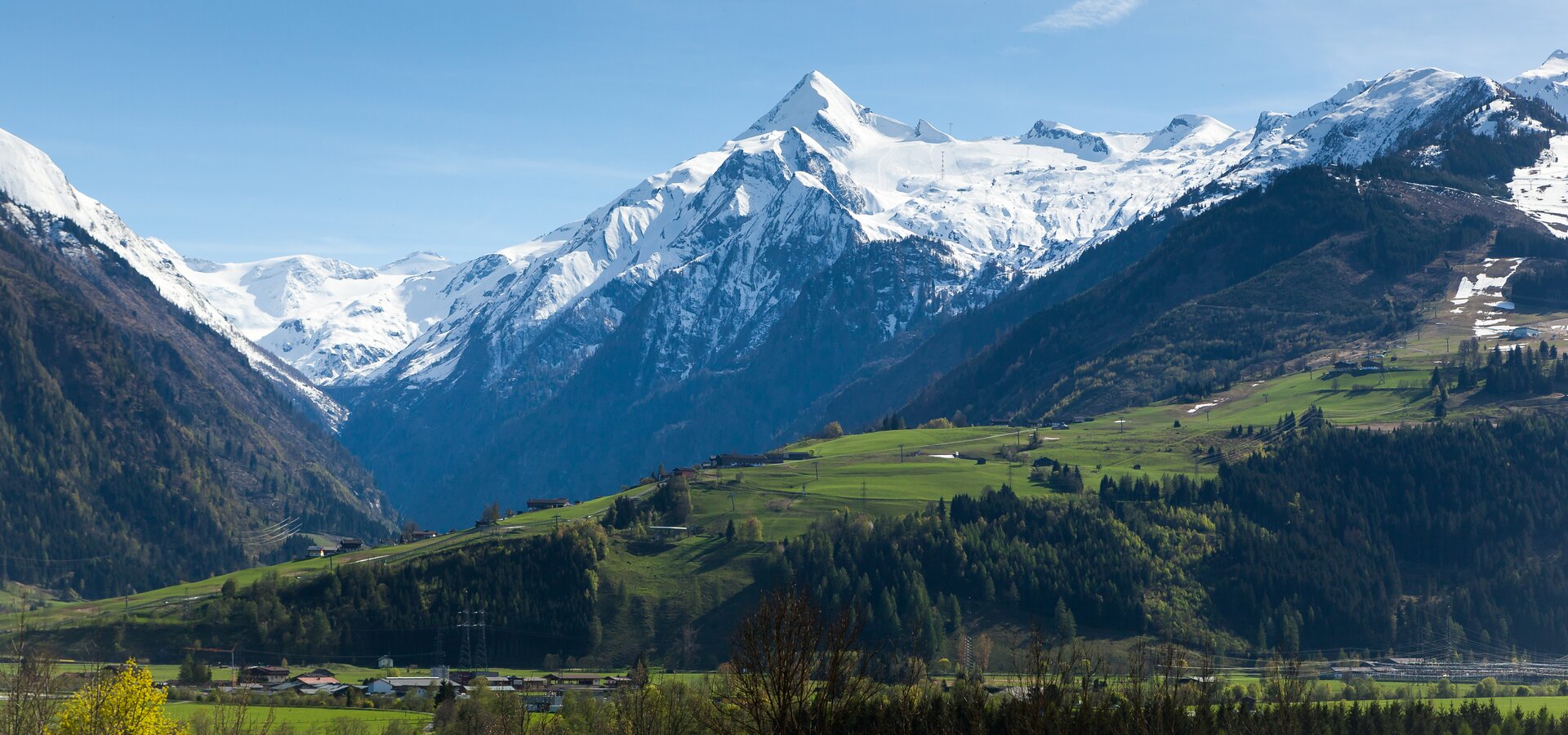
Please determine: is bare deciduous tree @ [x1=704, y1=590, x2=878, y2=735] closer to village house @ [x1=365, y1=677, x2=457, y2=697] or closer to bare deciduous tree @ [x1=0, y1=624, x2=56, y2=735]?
bare deciduous tree @ [x1=0, y1=624, x2=56, y2=735]

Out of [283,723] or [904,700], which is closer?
[904,700]

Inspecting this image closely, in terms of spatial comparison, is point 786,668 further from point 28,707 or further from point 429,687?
point 429,687

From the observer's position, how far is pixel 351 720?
Result: 157m

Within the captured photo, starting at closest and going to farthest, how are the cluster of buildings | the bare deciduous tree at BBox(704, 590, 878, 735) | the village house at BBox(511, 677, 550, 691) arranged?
the bare deciduous tree at BBox(704, 590, 878, 735) → the cluster of buildings → the village house at BBox(511, 677, 550, 691)

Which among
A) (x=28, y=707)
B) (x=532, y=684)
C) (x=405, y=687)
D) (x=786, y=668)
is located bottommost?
(x=405, y=687)

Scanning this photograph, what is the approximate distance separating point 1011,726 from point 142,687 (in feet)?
182

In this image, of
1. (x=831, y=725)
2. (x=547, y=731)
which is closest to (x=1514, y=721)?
(x=547, y=731)

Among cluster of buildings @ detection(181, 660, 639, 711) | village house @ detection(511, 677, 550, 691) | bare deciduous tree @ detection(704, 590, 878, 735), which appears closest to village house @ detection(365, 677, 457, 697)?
cluster of buildings @ detection(181, 660, 639, 711)

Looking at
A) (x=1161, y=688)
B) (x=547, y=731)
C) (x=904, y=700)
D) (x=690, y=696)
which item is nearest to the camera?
(x=904, y=700)

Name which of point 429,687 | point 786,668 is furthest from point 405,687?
point 786,668

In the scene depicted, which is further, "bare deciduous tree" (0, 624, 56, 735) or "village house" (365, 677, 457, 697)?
"village house" (365, 677, 457, 697)

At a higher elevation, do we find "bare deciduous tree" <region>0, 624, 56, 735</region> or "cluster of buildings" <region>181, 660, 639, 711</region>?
"bare deciduous tree" <region>0, 624, 56, 735</region>

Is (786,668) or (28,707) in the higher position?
(786,668)

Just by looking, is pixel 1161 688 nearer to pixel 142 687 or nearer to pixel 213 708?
pixel 142 687
